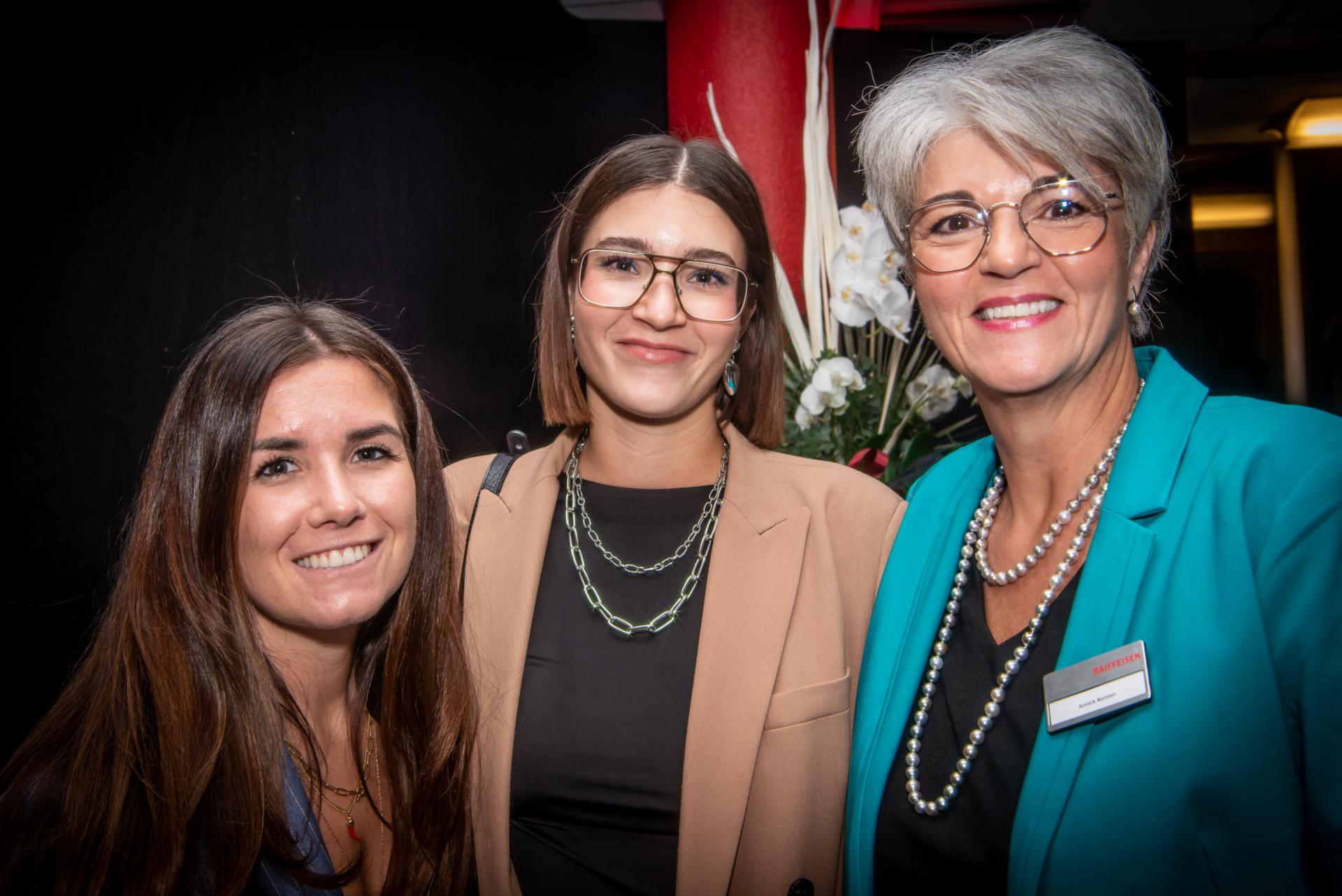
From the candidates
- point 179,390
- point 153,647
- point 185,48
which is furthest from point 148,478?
point 185,48

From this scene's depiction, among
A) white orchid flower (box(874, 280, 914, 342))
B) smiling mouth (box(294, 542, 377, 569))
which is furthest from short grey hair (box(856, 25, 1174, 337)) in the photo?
smiling mouth (box(294, 542, 377, 569))

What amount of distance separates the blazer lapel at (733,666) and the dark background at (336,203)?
1.27 m

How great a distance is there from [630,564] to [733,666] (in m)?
0.30

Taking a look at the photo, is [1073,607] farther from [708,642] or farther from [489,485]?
[489,485]

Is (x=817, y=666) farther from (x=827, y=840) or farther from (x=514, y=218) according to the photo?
(x=514, y=218)

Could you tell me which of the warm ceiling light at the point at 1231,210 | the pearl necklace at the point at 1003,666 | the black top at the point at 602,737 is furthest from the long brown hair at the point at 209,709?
the warm ceiling light at the point at 1231,210

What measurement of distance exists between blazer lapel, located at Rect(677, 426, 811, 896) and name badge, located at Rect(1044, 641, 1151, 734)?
0.51 metres

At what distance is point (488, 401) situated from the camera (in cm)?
320

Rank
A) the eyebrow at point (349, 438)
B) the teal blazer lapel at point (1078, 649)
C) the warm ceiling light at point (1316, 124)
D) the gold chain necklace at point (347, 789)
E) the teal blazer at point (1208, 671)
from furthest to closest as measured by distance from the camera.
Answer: the warm ceiling light at point (1316, 124) → the gold chain necklace at point (347, 789) → the eyebrow at point (349, 438) → the teal blazer lapel at point (1078, 649) → the teal blazer at point (1208, 671)

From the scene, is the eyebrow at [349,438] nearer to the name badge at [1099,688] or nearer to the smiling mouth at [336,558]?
the smiling mouth at [336,558]

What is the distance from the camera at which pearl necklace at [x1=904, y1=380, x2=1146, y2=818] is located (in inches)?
51.1

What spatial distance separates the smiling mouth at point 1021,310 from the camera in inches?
52.1

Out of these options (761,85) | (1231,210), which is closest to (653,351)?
(761,85)

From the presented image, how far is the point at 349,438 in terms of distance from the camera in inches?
57.0
